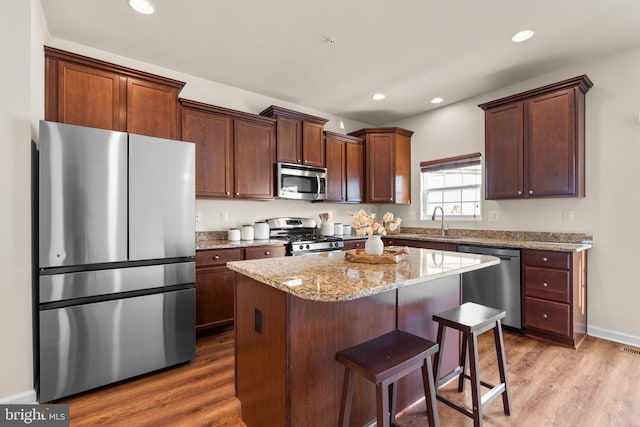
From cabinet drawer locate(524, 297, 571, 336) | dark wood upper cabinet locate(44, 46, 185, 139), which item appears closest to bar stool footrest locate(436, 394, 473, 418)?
cabinet drawer locate(524, 297, 571, 336)

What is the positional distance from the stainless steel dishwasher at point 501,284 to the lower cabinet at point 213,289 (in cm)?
260

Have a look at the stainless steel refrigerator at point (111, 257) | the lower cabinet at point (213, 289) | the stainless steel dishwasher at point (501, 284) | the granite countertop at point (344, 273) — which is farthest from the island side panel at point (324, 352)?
the stainless steel dishwasher at point (501, 284)

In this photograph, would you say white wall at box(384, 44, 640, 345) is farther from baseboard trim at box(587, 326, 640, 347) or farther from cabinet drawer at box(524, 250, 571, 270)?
cabinet drawer at box(524, 250, 571, 270)

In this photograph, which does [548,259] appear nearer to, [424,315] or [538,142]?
[538,142]

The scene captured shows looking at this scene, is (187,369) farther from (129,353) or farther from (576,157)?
(576,157)

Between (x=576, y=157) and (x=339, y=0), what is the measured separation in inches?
105

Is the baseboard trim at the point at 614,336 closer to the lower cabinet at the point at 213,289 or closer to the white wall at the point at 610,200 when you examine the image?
the white wall at the point at 610,200

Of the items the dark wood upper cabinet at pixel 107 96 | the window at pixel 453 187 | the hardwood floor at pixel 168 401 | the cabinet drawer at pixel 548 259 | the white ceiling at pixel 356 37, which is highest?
the white ceiling at pixel 356 37

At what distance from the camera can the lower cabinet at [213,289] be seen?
2.85 metres

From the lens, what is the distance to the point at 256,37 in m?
2.63

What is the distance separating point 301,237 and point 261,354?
2357 millimetres

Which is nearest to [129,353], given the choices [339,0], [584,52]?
[339,0]

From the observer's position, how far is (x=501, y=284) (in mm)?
3076

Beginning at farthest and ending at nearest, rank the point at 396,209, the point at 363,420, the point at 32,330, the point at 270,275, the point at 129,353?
the point at 396,209 < the point at 129,353 < the point at 32,330 < the point at 363,420 < the point at 270,275
